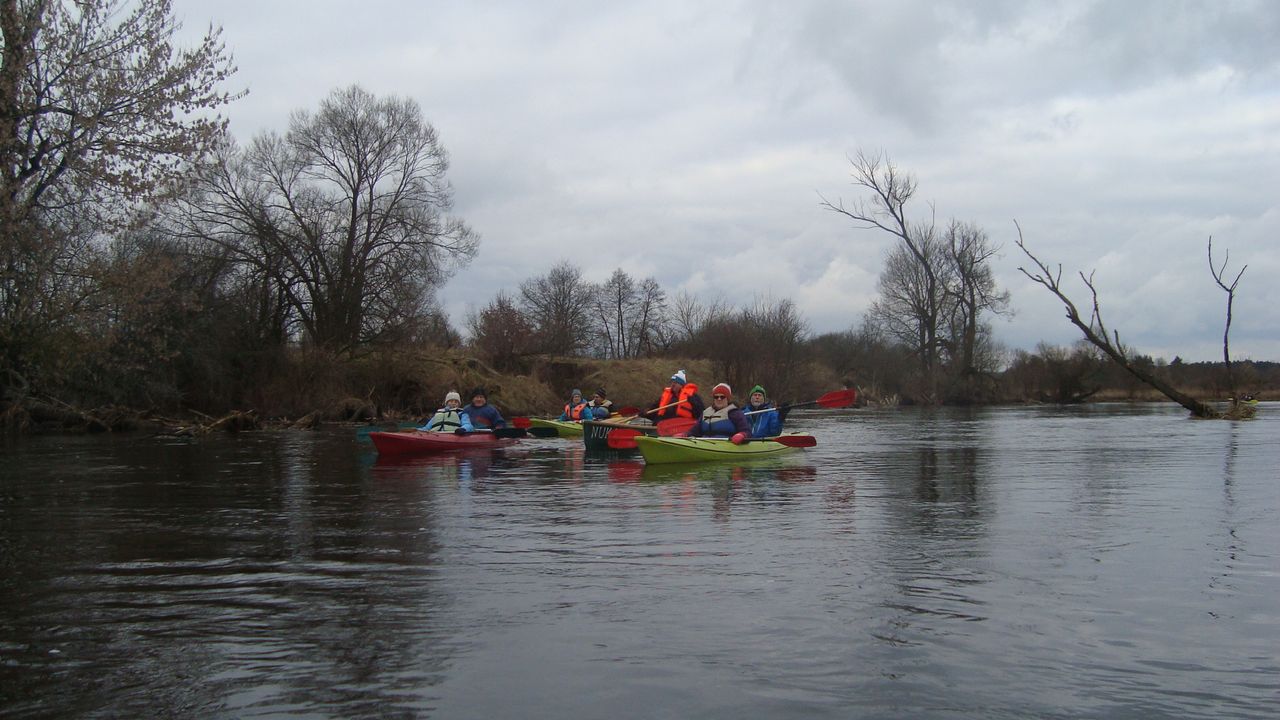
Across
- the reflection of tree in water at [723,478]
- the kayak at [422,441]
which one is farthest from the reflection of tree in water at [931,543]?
the kayak at [422,441]

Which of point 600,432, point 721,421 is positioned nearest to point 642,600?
point 721,421

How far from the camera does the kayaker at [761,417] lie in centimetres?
1789

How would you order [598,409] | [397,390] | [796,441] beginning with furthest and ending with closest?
[397,390], [598,409], [796,441]

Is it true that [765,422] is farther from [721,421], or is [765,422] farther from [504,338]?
[504,338]

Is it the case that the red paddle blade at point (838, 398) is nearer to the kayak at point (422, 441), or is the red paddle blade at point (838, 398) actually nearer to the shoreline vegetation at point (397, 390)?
the kayak at point (422, 441)

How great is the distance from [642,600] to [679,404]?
39.8 feet

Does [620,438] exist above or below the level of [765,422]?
below

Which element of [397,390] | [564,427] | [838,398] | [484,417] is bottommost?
[564,427]

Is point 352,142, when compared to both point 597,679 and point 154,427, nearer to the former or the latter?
point 154,427

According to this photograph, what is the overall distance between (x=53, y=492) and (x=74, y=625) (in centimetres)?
752

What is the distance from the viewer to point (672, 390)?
20.0 meters

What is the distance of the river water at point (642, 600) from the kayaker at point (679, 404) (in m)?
5.20

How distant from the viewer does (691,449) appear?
1532cm

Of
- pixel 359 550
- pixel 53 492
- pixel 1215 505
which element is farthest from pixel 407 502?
pixel 1215 505
